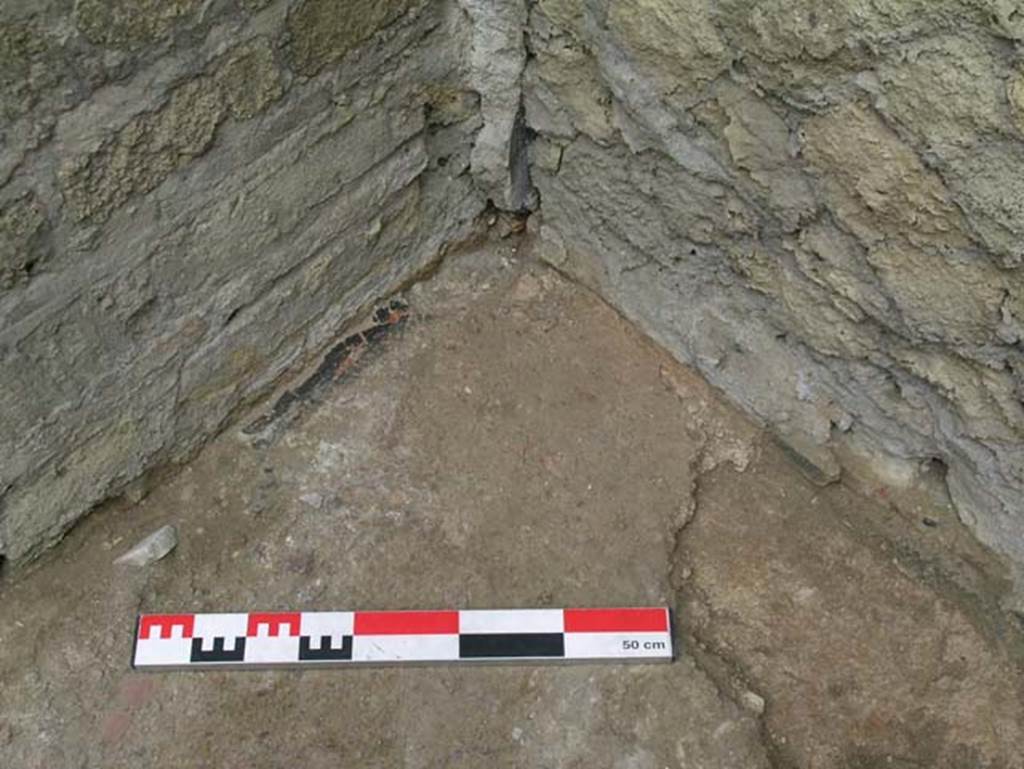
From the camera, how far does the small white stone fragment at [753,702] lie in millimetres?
1864

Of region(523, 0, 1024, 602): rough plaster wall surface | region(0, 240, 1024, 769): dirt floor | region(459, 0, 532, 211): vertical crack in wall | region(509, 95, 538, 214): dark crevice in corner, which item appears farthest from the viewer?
region(509, 95, 538, 214): dark crevice in corner

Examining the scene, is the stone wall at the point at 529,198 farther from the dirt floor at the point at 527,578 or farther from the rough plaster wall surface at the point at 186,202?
the dirt floor at the point at 527,578

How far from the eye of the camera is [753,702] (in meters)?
1.87

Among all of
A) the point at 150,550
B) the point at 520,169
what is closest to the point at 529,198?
the point at 520,169

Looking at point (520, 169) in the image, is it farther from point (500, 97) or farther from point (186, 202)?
point (186, 202)

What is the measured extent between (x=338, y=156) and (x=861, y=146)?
3.03ft

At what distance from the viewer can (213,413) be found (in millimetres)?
2076

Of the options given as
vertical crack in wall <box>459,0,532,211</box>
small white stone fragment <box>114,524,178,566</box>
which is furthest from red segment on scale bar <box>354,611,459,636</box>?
vertical crack in wall <box>459,0,532,211</box>

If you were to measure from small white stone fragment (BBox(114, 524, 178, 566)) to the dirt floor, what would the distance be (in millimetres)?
17

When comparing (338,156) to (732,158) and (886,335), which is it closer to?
(732,158)

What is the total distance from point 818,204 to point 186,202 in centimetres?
106

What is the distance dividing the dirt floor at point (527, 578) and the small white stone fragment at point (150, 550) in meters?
0.02

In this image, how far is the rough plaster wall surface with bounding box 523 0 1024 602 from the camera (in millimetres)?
1516

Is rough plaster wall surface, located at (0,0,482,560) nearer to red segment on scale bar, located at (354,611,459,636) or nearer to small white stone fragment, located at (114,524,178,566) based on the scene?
small white stone fragment, located at (114,524,178,566)
